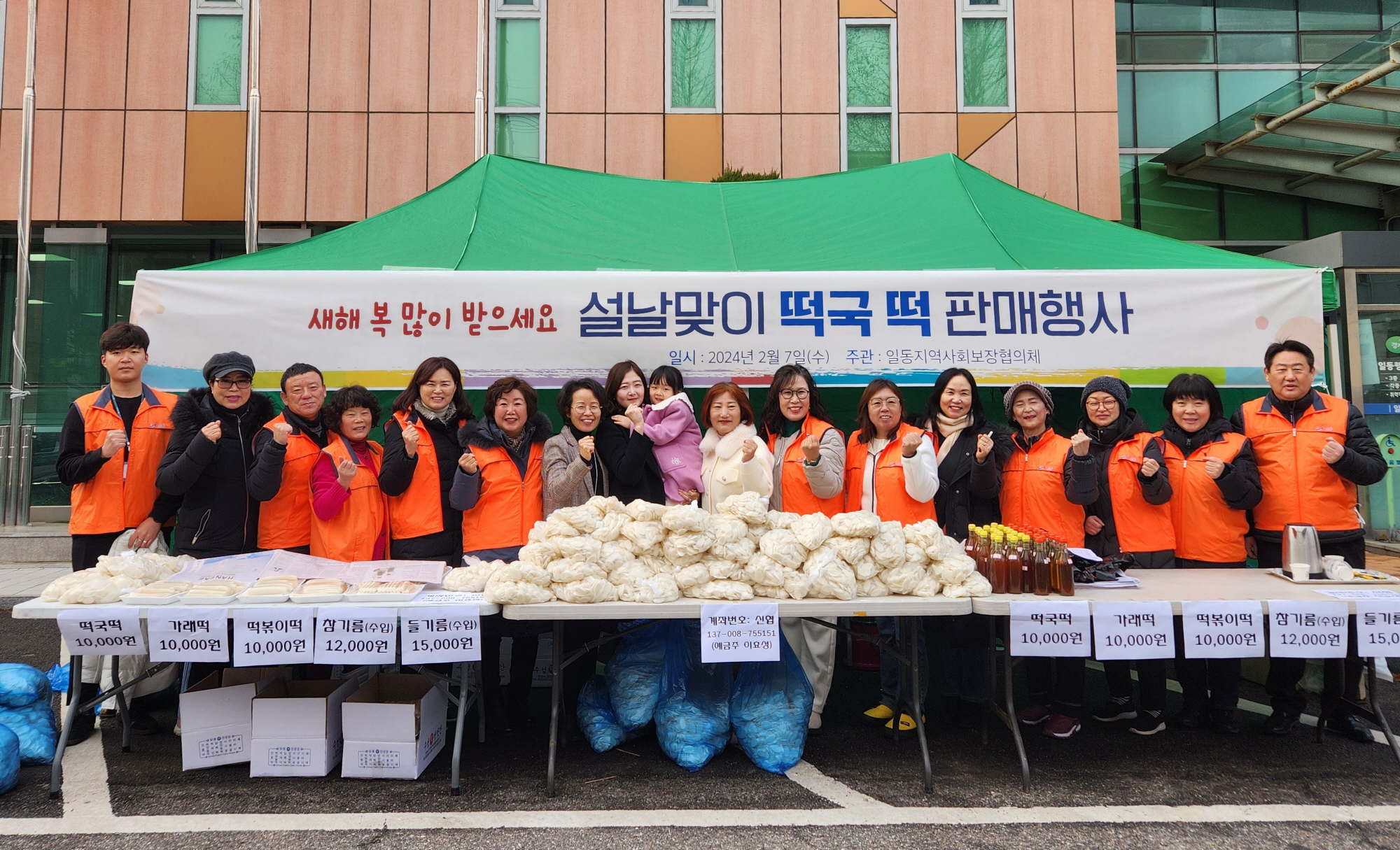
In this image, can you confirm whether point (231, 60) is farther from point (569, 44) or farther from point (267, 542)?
point (267, 542)

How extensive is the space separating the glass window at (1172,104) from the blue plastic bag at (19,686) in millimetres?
13457

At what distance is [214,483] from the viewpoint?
3744 millimetres

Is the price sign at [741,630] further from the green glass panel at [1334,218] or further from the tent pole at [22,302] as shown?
the green glass panel at [1334,218]

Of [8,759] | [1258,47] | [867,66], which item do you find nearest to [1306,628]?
[8,759]

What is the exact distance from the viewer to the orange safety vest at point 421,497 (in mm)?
3846

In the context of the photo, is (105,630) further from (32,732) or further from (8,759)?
(32,732)

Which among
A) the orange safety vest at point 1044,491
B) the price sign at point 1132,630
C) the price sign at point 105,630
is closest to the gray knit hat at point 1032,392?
the orange safety vest at point 1044,491

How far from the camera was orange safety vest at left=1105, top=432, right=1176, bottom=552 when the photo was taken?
3.92 metres

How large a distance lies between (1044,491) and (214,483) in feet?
12.2

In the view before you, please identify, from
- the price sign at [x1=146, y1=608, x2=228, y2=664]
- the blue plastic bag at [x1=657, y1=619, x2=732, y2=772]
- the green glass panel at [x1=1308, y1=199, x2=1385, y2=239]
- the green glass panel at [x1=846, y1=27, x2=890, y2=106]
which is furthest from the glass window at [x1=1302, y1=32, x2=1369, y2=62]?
the price sign at [x1=146, y1=608, x2=228, y2=664]

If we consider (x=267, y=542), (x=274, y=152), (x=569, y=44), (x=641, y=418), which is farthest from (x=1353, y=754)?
(x=274, y=152)

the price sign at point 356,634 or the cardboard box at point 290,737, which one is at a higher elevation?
the price sign at point 356,634

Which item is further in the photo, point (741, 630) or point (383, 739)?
point (383, 739)

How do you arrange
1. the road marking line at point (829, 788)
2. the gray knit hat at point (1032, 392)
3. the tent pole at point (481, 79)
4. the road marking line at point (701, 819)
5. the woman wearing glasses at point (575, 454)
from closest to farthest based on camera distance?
the road marking line at point (701, 819) < the road marking line at point (829, 788) < the woman wearing glasses at point (575, 454) < the gray knit hat at point (1032, 392) < the tent pole at point (481, 79)
